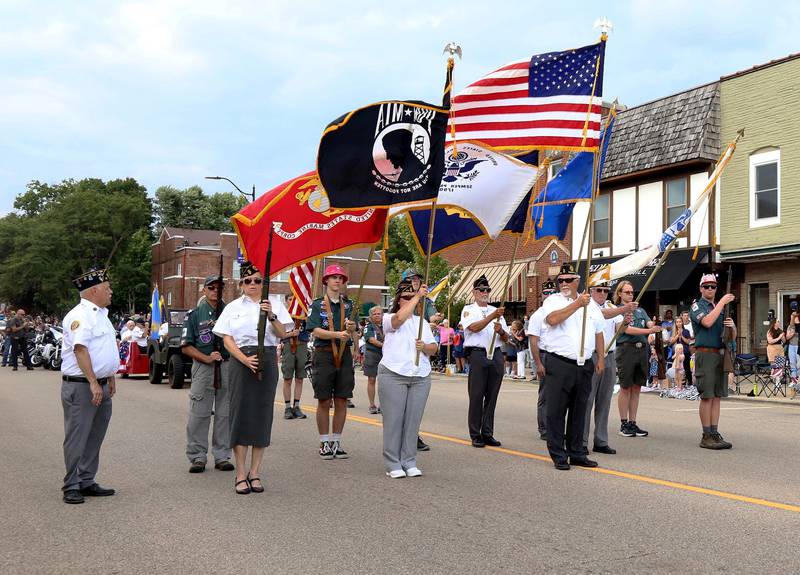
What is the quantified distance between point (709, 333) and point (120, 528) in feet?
22.6

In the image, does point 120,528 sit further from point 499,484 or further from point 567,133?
point 567,133

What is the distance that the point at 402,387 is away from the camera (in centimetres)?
→ 777

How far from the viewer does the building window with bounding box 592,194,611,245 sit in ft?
94.9

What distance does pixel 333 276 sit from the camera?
28.1ft

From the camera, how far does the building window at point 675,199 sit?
2589 cm

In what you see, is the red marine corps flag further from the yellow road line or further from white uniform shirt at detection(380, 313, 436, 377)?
the yellow road line

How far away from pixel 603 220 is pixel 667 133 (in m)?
4.17

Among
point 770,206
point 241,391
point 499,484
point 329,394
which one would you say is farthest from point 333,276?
point 770,206

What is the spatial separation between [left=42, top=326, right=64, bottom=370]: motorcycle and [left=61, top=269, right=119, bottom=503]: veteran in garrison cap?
72.2 feet

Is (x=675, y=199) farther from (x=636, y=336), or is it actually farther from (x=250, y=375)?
(x=250, y=375)

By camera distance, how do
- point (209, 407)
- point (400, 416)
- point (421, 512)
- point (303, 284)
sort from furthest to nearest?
point (303, 284) < point (209, 407) < point (400, 416) < point (421, 512)

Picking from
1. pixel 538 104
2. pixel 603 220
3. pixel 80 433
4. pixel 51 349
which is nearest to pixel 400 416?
pixel 80 433

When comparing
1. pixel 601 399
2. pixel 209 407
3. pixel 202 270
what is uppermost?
pixel 202 270

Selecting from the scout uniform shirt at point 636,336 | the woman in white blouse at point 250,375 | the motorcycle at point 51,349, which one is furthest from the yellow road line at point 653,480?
the motorcycle at point 51,349
